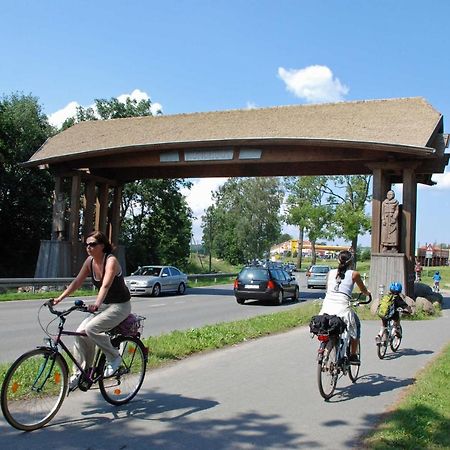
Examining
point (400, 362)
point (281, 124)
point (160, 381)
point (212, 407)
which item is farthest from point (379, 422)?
point (281, 124)

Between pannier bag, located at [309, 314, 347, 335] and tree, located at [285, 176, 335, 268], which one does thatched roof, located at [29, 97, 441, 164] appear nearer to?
pannier bag, located at [309, 314, 347, 335]

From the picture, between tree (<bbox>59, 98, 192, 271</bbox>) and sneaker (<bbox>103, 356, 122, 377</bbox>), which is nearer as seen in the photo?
sneaker (<bbox>103, 356, 122, 377</bbox>)

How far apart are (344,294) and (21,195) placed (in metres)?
33.5

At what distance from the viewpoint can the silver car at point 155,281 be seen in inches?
1024

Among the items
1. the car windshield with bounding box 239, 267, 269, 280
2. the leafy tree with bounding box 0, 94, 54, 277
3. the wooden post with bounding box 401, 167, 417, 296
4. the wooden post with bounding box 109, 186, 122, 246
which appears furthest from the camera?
the leafy tree with bounding box 0, 94, 54, 277

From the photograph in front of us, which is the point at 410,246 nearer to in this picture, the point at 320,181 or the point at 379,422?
the point at 379,422

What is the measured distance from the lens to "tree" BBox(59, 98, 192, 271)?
46.8 metres

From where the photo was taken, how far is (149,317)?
54.3 ft

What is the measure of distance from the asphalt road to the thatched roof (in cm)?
666

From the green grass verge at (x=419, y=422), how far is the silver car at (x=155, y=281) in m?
19.2

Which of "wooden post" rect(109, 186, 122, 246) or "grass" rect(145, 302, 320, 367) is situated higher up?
"wooden post" rect(109, 186, 122, 246)

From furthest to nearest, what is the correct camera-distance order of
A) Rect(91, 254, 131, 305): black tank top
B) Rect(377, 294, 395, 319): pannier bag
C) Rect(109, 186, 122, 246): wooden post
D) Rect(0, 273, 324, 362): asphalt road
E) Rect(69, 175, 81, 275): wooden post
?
Rect(109, 186, 122, 246): wooden post
Rect(69, 175, 81, 275): wooden post
Rect(0, 273, 324, 362): asphalt road
Rect(377, 294, 395, 319): pannier bag
Rect(91, 254, 131, 305): black tank top

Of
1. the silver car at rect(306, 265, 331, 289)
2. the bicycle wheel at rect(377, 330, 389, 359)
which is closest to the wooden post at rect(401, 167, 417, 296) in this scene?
the bicycle wheel at rect(377, 330, 389, 359)

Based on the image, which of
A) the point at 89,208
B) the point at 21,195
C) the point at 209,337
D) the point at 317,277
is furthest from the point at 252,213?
the point at 209,337
